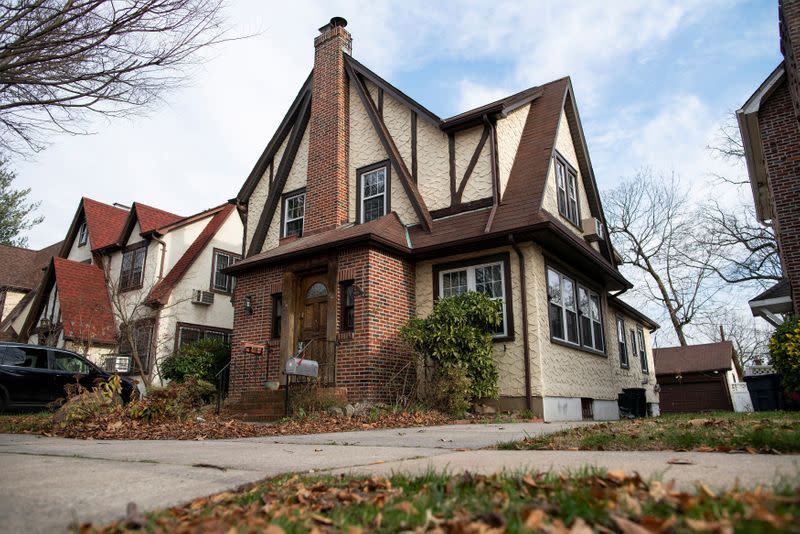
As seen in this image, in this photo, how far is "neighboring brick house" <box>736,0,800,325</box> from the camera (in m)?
11.6

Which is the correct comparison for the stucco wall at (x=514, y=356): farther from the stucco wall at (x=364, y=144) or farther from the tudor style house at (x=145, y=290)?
the tudor style house at (x=145, y=290)

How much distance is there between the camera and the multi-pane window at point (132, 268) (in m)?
21.3

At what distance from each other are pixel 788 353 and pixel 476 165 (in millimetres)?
6838

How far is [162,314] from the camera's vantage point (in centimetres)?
1898

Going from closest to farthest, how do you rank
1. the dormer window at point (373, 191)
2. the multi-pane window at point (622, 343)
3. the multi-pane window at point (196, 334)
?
the dormer window at point (373, 191) < the multi-pane window at point (622, 343) < the multi-pane window at point (196, 334)

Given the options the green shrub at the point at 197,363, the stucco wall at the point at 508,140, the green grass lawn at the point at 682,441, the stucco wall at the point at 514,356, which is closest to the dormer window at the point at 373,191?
the stucco wall at the point at 508,140

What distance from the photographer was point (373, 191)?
13.9 metres

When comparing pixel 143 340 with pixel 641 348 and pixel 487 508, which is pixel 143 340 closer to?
pixel 641 348

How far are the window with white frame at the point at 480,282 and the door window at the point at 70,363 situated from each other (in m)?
8.46

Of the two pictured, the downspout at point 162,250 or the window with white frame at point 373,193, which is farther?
the downspout at point 162,250

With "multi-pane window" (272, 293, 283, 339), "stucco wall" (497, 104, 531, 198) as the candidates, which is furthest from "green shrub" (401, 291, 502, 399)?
"multi-pane window" (272, 293, 283, 339)

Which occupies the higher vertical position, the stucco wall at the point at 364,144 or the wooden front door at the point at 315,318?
Answer: the stucco wall at the point at 364,144

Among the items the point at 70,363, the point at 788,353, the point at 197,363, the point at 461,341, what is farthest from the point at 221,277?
the point at 788,353

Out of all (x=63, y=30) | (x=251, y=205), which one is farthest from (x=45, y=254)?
(x=63, y=30)
